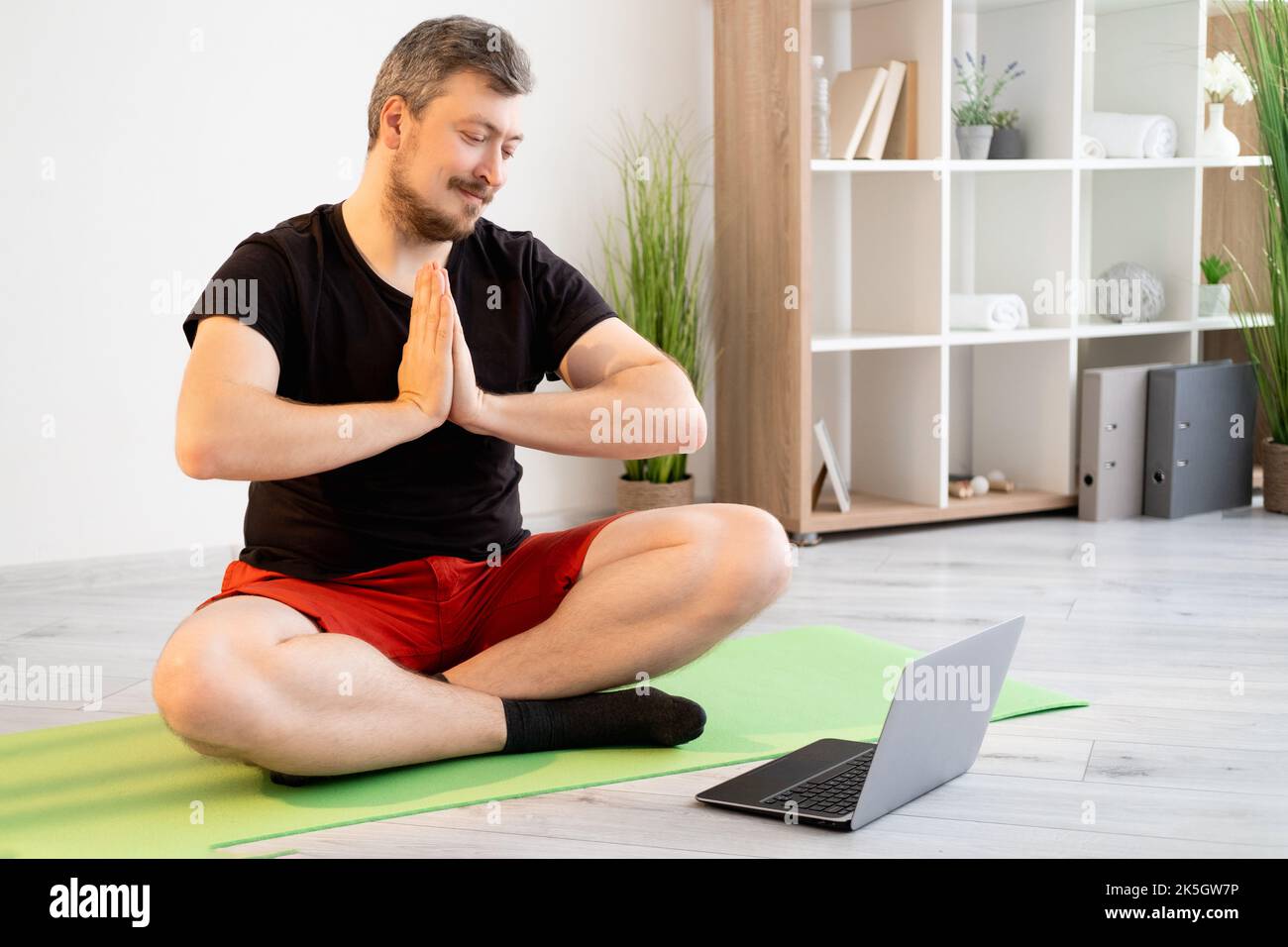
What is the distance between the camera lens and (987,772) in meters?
2.00

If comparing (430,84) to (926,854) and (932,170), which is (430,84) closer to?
(926,854)

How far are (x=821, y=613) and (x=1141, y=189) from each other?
6.12ft

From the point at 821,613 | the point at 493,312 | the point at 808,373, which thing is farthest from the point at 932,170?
the point at 493,312

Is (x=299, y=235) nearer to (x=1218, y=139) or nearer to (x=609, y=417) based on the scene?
(x=609, y=417)

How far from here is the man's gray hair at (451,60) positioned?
80.7 inches

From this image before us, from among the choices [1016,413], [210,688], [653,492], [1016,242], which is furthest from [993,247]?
[210,688]

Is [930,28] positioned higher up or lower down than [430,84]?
higher up

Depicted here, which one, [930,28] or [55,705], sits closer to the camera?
[55,705]

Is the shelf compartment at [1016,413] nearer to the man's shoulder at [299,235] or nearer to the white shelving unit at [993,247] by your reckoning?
the white shelving unit at [993,247]

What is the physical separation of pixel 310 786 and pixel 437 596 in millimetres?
312

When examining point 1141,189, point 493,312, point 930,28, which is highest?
point 930,28

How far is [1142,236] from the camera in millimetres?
4125

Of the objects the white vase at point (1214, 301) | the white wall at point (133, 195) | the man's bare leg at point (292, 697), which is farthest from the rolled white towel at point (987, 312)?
the man's bare leg at point (292, 697)
